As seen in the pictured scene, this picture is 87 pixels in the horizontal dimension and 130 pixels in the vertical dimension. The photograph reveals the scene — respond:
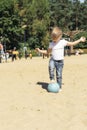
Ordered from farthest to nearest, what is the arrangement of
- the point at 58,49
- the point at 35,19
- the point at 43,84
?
the point at 35,19
the point at 43,84
the point at 58,49

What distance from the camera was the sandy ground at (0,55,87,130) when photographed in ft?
27.0

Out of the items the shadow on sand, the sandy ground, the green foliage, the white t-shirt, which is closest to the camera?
the sandy ground

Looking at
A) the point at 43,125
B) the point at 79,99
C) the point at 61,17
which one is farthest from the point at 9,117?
the point at 61,17

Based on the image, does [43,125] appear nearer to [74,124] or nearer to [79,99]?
[74,124]

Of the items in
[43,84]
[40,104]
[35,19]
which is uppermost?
[40,104]

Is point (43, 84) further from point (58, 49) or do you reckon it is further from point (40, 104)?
point (40, 104)

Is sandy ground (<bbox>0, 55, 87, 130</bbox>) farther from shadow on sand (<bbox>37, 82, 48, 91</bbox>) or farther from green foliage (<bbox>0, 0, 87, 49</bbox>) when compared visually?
green foliage (<bbox>0, 0, 87, 49</bbox>)

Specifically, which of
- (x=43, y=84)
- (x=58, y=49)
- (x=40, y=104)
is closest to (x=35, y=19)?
(x=43, y=84)

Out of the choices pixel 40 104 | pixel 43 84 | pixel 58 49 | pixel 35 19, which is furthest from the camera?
pixel 35 19

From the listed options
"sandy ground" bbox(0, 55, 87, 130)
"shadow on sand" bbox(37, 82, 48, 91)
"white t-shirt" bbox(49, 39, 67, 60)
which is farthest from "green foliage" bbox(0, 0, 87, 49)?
"white t-shirt" bbox(49, 39, 67, 60)

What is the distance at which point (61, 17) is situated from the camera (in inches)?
3538

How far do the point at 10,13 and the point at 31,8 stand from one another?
5.04 metres

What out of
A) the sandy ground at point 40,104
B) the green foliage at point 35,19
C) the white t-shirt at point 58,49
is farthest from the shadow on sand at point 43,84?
the green foliage at point 35,19

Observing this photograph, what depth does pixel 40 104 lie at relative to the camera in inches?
406
